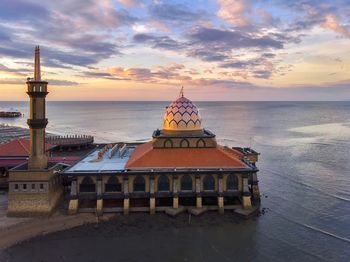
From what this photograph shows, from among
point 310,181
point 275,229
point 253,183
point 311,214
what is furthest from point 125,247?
point 310,181

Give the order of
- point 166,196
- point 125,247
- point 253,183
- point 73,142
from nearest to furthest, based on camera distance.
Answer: point 125,247 → point 166,196 → point 253,183 → point 73,142

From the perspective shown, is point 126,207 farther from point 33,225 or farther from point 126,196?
point 33,225

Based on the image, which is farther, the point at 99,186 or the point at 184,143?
the point at 184,143

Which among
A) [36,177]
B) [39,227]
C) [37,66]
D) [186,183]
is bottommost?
[39,227]

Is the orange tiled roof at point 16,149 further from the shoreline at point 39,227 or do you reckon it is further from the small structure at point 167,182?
the shoreline at point 39,227

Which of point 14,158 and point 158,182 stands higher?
point 14,158

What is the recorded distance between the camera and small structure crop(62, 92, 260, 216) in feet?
126

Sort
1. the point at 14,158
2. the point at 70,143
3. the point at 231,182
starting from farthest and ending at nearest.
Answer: the point at 70,143 < the point at 14,158 < the point at 231,182

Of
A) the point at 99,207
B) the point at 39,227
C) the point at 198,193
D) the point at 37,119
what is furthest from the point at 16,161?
the point at 198,193

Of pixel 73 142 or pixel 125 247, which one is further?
pixel 73 142

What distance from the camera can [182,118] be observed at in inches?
1745

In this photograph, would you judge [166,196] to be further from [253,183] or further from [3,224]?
[3,224]

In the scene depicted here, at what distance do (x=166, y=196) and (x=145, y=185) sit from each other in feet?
8.19

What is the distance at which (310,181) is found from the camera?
53.6 meters
